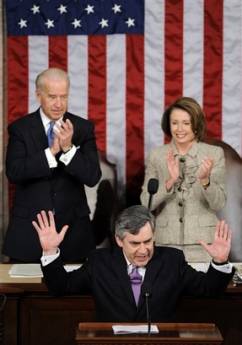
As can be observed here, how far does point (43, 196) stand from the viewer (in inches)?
189

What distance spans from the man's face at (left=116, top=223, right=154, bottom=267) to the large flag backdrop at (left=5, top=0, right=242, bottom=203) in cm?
250

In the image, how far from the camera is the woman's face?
4883 mm

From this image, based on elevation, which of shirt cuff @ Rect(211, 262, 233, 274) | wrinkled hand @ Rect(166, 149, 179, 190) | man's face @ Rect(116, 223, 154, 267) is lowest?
shirt cuff @ Rect(211, 262, 233, 274)

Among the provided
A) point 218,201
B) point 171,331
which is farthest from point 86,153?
point 171,331

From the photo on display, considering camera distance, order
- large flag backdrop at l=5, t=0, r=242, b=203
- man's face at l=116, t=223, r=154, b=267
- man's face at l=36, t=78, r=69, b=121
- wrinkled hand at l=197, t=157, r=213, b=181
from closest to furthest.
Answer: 1. man's face at l=116, t=223, r=154, b=267
2. wrinkled hand at l=197, t=157, r=213, b=181
3. man's face at l=36, t=78, r=69, b=121
4. large flag backdrop at l=5, t=0, r=242, b=203

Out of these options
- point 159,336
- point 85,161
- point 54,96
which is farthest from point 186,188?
point 159,336

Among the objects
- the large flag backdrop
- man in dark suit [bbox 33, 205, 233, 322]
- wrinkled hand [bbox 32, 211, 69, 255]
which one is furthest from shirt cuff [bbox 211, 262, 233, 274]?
the large flag backdrop

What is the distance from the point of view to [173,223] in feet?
15.8

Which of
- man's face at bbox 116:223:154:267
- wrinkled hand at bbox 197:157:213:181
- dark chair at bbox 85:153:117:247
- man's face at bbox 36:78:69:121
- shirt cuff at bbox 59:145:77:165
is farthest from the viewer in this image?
dark chair at bbox 85:153:117:247

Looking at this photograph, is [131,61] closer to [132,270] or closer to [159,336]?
[132,270]

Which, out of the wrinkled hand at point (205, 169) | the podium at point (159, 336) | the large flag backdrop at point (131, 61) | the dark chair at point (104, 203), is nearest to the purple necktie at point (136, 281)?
the podium at point (159, 336)

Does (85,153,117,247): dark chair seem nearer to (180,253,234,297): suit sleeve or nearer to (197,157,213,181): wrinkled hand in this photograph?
(197,157,213,181): wrinkled hand

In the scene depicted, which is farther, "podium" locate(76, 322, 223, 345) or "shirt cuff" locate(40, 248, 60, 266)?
"shirt cuff" locate(40, 248, 60, 266)

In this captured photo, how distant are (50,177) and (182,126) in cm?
80
